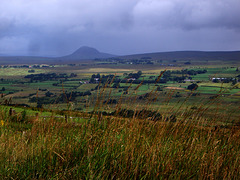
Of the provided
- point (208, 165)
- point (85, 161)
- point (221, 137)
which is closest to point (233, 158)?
point (208, 165)

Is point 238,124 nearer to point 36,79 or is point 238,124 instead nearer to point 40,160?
point 40,160

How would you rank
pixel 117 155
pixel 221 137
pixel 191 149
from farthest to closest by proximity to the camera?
pixel 221 137
pixel 191 149
pixel 117 155

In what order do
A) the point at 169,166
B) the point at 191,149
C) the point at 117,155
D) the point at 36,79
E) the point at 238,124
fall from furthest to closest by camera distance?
the point at 36,79, the point at 238,124, the point at 191,149, the point at 117,155, the point at 169,166

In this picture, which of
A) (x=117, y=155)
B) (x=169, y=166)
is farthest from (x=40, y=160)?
(x=169, y=166)

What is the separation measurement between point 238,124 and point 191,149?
233 cm

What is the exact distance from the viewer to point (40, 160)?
2873 millimetres

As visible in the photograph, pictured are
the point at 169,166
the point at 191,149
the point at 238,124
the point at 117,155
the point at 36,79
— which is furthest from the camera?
→ the point at 36,79

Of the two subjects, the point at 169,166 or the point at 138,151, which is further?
the point at 138,151

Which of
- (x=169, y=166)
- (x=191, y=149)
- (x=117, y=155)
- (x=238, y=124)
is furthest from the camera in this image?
(x=238, y=124)

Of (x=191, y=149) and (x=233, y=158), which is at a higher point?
(x=191, y=149)

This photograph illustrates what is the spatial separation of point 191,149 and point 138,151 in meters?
0.74

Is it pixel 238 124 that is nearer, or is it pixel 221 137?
pixel 221 137

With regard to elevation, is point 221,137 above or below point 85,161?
below

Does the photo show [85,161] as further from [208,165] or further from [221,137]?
[221,137]
